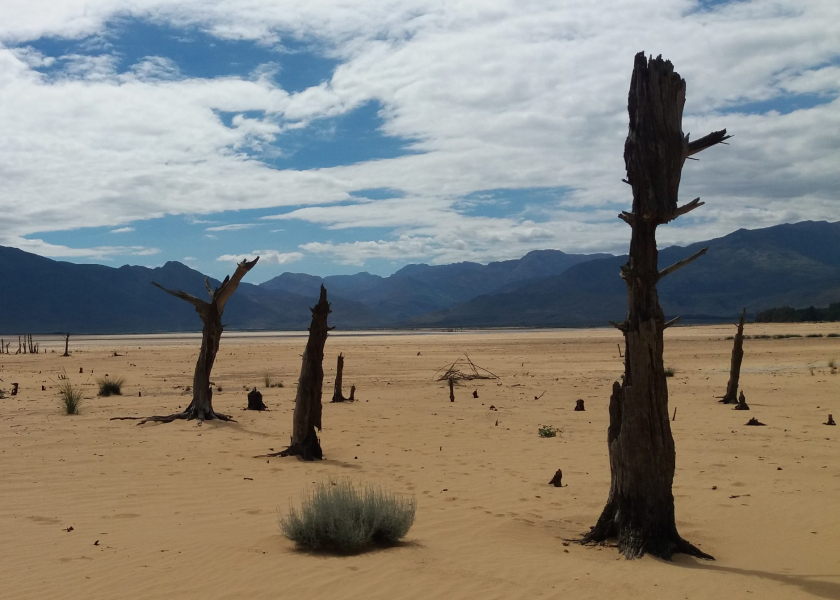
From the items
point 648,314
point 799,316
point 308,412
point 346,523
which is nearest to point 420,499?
point 346,523

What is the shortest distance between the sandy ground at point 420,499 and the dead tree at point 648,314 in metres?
0.44

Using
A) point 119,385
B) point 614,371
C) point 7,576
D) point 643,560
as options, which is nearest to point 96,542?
point 7,576

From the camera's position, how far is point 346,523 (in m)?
6.59

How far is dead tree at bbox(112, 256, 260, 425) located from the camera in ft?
50.6

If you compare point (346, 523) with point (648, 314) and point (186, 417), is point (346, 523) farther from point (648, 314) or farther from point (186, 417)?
point (186, 417)

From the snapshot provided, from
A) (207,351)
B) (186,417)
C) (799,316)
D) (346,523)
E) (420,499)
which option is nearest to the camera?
(346,523)

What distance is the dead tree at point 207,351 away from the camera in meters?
15.4

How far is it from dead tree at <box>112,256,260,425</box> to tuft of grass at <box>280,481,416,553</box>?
893cm

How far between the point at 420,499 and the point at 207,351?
8472 mm

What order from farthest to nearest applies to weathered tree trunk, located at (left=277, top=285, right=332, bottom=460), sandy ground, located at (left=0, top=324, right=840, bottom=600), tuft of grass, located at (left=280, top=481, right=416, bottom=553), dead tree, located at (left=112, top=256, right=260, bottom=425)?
dead tree, located at (left=112, top=256, right=260, bottom=425)
weathered tree trunk, located at (left=277, top=285, right=332, bottom=460)
tuft of grass, located at (left=280, top=481, right=416, bottom=553)
sandy ground, located at (left=0, top=324, right=840, bottom=600)

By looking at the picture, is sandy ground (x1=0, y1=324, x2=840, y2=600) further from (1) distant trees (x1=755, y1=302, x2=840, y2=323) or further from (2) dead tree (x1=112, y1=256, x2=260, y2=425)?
(1) distant trees (x1=755, y1=302, x2=840, y2=323)

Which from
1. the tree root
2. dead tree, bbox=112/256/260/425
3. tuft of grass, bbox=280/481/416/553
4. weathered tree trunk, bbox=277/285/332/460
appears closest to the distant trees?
dead tree, bbox=112/256/260/425

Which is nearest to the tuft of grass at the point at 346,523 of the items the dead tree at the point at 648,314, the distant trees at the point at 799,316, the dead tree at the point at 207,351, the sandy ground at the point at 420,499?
the sandy ground at the point at 420,499

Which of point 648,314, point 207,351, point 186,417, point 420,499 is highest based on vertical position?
point 648,314
